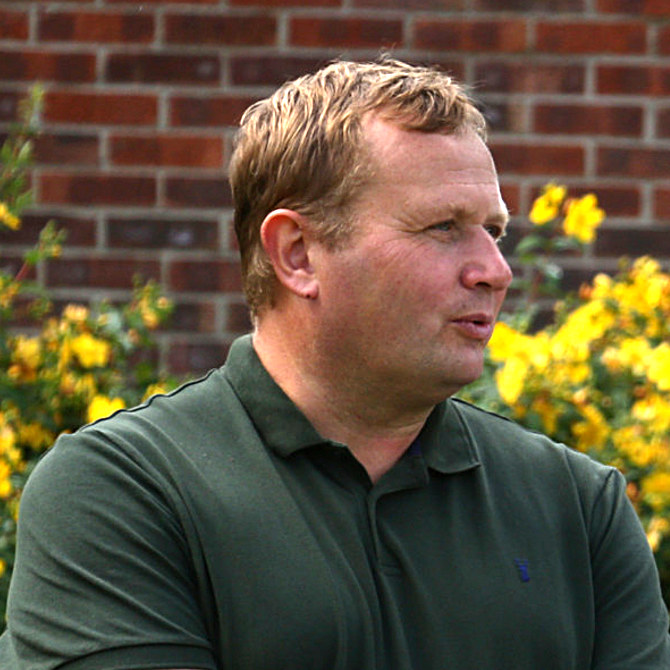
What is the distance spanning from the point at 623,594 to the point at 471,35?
2136 millimetres

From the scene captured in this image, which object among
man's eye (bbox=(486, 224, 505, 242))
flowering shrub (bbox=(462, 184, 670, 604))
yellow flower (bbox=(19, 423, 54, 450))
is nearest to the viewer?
man's eye (bbox=(486, 224, 505, 242))

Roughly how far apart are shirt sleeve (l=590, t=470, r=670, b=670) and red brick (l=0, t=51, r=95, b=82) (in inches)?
87.8

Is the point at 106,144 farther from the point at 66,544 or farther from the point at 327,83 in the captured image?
the point at 66,544

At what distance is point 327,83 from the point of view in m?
2.41

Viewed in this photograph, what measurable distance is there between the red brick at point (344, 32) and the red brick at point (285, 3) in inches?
1.5

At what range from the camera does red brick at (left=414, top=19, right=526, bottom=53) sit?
414 cm

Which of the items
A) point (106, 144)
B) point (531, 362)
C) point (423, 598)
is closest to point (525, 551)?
point (423, 598)

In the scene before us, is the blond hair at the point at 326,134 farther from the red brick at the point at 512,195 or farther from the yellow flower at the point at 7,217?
the red brick at the point at 512,195

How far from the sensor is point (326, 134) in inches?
92.4

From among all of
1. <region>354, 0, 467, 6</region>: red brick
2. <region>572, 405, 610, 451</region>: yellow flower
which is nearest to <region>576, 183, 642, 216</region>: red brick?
<region>354, 0, 467, 6</region>: red brick

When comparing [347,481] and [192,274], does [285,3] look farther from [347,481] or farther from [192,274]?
[347,481]

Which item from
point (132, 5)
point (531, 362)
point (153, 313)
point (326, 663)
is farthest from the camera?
point (132, 5)

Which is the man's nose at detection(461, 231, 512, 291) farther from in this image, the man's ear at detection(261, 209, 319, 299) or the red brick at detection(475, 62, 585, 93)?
A: the red brick at detection(475, 62, 585, 93)

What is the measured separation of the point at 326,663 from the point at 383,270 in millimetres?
583
